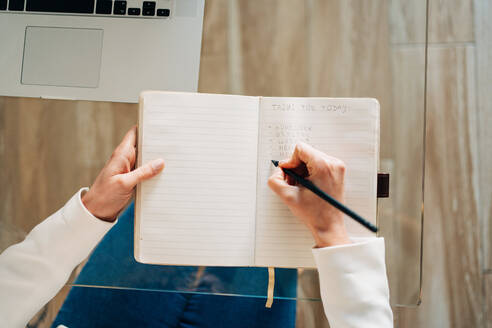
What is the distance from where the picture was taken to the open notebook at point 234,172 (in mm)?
507

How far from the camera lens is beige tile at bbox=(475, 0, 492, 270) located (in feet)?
2.60

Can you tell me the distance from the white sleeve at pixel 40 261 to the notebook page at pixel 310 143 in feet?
0.86

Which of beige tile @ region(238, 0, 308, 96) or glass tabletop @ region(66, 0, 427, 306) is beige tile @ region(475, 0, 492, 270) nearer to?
glass tabletop @ region(66, 0, 427, 306)

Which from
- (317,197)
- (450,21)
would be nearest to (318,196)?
(317,197)

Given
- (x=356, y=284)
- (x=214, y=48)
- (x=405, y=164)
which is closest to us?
(x=356, y=284)

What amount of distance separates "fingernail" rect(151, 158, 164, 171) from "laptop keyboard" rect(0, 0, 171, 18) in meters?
0.34

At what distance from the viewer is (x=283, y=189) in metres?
0.48

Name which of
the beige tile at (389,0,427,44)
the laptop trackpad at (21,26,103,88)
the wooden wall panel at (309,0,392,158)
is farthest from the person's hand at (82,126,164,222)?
the beige tile at (389,0,427,44)

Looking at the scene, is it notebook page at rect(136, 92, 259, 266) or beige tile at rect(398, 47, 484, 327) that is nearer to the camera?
notebook page at rect(136, 92, 259, 266)

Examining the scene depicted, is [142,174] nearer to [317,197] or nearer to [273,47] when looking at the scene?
[317,197]

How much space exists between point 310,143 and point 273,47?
300mm

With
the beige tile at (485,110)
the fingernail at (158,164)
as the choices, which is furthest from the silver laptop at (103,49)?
the beige tile at (485,110)

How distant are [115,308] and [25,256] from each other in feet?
0.72

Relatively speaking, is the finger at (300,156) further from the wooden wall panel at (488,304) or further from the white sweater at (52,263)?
the wooden wall panel at (488,304)
